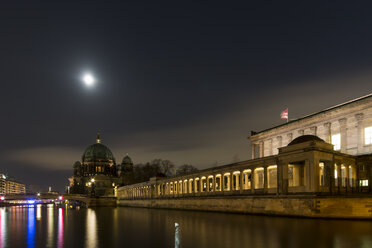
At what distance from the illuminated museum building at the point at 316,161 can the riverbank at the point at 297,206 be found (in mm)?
1161

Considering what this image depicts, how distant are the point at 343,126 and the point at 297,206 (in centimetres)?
1937

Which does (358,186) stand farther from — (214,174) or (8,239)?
(8,239)

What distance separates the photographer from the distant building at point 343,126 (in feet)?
151

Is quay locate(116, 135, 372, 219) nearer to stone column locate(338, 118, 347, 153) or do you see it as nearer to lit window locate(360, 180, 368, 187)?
lit window locate(360, 180, 368, 187)

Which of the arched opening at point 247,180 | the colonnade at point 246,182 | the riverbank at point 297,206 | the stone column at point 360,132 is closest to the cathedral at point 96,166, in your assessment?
the colonnade at point 246,182

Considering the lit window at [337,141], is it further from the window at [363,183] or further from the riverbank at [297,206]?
the riverbank at [297,206]

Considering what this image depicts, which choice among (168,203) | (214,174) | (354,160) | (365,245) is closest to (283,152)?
(354,160)

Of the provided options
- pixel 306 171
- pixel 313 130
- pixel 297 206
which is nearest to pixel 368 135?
pixel 313 130

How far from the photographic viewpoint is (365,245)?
16609mm

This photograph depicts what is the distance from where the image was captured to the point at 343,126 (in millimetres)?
49656

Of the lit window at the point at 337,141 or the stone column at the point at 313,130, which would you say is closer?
Answer: the lit window at the point at 337,141

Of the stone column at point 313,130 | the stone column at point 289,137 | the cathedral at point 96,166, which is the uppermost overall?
the stone column at point 313,130

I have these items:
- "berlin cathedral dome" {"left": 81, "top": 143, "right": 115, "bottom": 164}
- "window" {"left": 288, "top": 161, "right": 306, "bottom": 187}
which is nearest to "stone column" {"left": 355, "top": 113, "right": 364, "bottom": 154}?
"window" {"left": 288, "top": 161, "right": 306, "bottom": 187}

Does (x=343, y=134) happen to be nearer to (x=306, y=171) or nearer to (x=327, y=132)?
(x=327, y=132)
